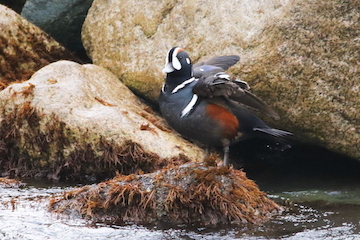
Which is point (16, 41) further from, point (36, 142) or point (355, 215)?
point (355, 215)

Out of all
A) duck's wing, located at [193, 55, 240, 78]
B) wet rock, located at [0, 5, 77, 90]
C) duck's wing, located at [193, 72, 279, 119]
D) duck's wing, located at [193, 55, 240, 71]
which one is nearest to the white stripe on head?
duck's wing, located at [193, 72, 279, 119]

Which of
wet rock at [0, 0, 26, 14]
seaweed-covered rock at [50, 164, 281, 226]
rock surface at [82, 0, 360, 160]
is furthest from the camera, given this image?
wet rock at [0, 0, 26, 14]

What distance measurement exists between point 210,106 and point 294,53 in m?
A: 1.23

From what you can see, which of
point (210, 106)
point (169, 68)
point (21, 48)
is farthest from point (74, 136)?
point (21, 48)

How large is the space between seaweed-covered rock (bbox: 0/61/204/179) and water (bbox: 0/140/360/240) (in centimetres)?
43

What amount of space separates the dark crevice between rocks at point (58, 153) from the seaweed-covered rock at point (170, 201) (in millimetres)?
1215

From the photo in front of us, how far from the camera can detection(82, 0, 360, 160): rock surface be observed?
6.49m

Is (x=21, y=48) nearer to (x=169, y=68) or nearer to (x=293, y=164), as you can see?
(x=169, y=68)

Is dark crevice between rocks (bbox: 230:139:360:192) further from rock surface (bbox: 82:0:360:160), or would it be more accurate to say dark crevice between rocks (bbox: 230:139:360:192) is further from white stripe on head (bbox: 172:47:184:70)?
white stripe on head (bbox: 172:47:184:70)

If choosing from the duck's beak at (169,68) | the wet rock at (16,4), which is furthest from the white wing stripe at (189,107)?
the wet rock at (16,4)

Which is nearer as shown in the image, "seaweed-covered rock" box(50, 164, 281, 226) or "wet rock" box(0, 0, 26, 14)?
"seaweed-covered rock" box(50, 164, 281, 226)

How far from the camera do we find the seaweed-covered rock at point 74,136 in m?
6.39

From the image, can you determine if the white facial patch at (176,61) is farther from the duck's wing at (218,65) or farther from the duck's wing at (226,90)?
the duck's wing at (218,65)

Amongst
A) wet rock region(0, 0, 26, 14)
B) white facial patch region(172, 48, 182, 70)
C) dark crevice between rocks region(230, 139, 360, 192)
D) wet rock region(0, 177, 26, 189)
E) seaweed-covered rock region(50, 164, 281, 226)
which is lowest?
wet rock region(0, 177, 26, 189)
